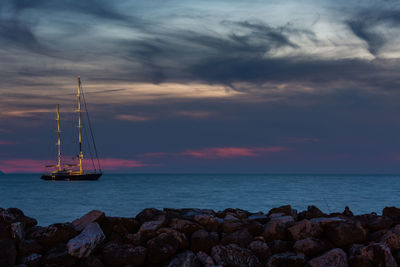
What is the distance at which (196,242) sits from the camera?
920 cm

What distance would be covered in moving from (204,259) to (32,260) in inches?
133

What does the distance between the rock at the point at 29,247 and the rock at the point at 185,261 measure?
272cm

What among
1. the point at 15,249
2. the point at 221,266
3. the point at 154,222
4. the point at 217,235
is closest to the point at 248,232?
the point at 217,235

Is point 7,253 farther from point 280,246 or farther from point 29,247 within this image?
point 280,246

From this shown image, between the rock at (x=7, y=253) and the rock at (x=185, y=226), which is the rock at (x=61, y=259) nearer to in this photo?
the rock at (x=7, y=253)

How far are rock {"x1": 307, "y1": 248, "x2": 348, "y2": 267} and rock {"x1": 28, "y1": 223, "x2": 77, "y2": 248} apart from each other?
494 centimetres

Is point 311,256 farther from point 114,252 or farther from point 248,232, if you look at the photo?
point 114,252

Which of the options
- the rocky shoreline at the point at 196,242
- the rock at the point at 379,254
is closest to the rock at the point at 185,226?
the rocky shoreline at the point at 196,242

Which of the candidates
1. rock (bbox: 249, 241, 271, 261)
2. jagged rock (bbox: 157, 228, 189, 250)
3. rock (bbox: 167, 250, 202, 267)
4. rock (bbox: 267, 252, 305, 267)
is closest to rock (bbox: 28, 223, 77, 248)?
jagged rock (bbox: 157, 228, 189, 250)

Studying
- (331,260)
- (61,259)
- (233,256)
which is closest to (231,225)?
(233,256)

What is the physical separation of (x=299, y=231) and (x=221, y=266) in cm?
199

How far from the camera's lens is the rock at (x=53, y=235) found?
9.32m

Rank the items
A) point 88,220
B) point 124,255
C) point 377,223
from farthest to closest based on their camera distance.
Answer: point 377,223
point 88,220
point 124,255

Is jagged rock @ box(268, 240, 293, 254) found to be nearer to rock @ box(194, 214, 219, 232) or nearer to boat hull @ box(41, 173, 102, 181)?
rock @ box(194, 214, 219, 232)
